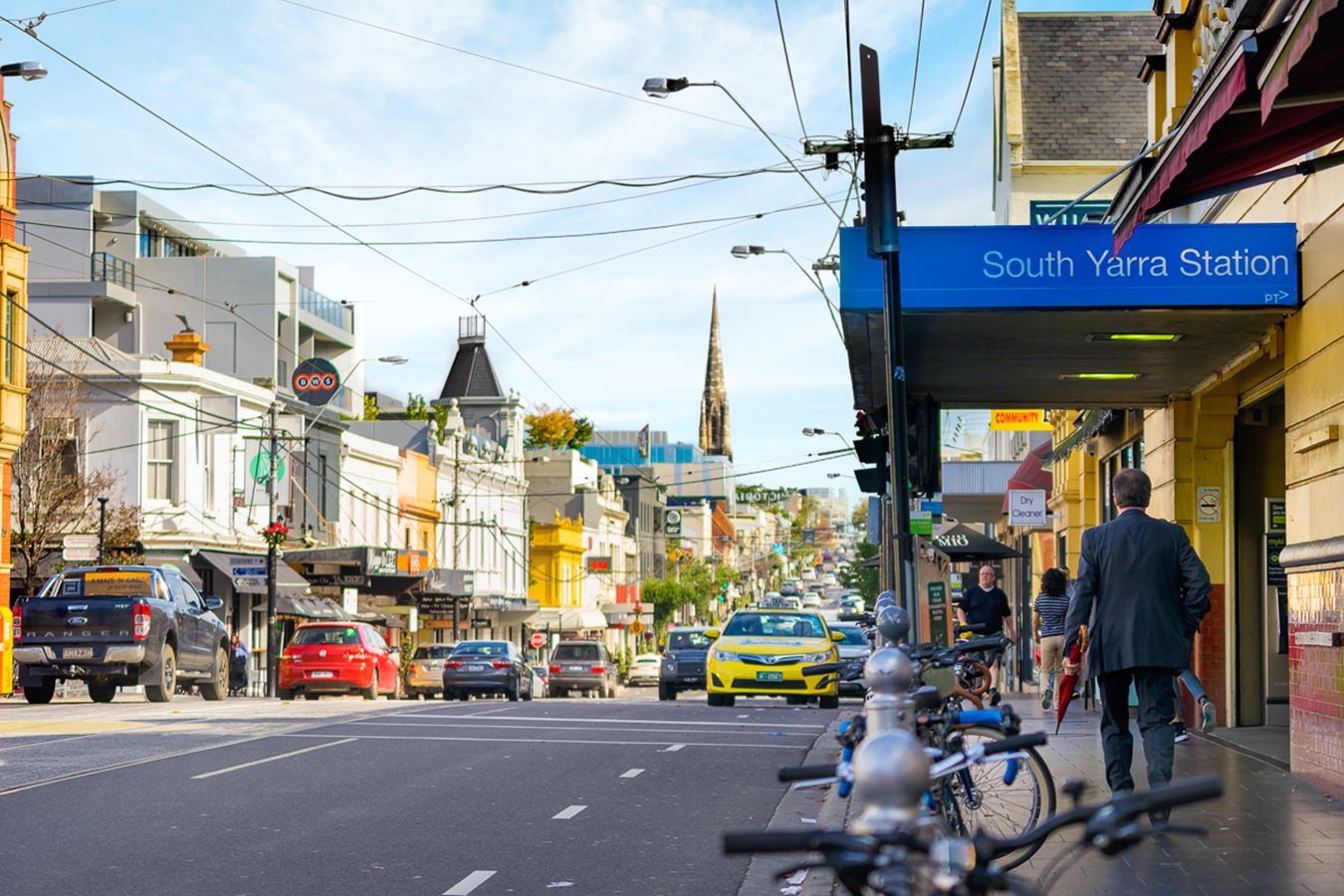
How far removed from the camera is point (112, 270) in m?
56.9

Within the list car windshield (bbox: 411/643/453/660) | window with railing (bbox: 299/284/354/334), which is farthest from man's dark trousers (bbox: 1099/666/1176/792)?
window with railing (bbox: 299/284/354/334)

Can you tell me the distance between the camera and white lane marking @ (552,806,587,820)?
1141 cm

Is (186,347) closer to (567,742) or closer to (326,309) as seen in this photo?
(326,309)

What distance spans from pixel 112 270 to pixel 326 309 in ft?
35.4

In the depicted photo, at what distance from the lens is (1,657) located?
98.9 ft

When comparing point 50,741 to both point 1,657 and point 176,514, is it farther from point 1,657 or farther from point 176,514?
point 176,514

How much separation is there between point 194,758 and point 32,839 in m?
4.96

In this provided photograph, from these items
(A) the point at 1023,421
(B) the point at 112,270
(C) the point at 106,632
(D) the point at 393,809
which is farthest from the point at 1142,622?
(B) the point at 112,270

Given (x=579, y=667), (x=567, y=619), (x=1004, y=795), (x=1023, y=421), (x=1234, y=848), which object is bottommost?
(x=579, y=667)

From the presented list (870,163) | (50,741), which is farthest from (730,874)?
(50,741)

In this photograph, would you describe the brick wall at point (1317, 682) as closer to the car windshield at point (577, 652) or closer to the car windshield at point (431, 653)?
the car windshield at point (431, 653)

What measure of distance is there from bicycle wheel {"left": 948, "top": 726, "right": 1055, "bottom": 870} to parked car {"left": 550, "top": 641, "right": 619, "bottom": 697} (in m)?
36.5

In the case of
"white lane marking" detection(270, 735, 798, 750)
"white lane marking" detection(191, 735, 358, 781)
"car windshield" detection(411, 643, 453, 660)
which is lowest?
"car windshield" detection(411, 643, 453, 660)

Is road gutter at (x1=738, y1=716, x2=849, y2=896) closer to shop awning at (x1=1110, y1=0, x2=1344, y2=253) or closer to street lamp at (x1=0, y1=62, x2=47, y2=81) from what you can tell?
shop awning at (x1=1110, y1=0, x2=1344, y2=253)
